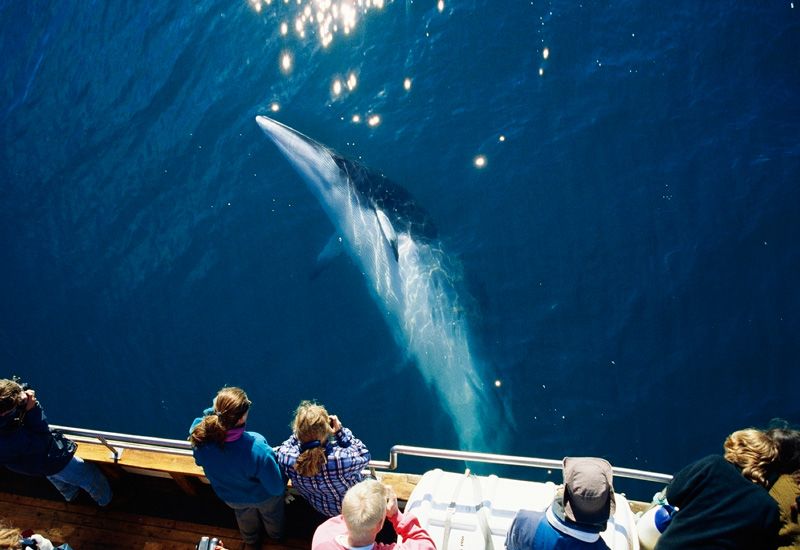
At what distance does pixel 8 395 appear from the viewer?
16.9ft

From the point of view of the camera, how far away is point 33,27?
56.7ft

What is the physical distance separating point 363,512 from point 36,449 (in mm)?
3989

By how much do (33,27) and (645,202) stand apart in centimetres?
1859

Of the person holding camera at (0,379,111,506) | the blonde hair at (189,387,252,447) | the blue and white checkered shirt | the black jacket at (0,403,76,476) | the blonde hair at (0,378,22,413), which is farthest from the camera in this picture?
the black jacket at (0,403,76,476)

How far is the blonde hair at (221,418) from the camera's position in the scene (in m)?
4.79

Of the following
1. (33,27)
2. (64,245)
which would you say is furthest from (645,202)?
(33,27)

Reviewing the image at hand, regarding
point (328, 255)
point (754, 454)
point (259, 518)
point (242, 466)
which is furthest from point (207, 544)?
point (328, 255)

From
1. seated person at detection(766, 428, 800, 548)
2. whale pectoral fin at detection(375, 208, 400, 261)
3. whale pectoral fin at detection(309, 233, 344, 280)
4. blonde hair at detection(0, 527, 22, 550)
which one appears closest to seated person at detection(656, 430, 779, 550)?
seated person at detection(766, 428, 800, 548)

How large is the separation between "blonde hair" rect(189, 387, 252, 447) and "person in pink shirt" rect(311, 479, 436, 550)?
1.26 metres

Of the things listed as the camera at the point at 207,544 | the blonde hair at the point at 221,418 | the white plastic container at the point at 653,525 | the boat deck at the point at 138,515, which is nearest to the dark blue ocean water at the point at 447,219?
the boat deck at the point at 138,515

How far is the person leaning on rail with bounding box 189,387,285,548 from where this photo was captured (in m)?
4.81

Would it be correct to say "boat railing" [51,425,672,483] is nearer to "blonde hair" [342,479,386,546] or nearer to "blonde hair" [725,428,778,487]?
"blonde hair" [725,428,778,487]

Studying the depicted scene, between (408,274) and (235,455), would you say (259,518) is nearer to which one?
(235,455)

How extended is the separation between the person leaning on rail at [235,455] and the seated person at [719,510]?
3.31m
